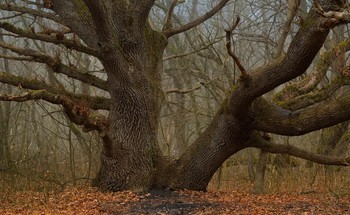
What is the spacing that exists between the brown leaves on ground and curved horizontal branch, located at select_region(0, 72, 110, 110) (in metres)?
1.46

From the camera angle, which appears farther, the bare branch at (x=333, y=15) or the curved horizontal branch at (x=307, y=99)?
the curved horizontal branch at (x=307, y=99)

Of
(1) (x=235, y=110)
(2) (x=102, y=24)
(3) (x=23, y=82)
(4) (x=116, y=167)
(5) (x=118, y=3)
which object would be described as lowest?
(4) (x=116, y=167)

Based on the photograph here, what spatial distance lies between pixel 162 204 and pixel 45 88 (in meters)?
2.94

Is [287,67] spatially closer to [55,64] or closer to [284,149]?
[284,149]

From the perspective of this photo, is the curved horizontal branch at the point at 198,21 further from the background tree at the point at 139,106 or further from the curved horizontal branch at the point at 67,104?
the curved horizontal branch at the point at 67,104

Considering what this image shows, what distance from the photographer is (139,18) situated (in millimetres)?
8656

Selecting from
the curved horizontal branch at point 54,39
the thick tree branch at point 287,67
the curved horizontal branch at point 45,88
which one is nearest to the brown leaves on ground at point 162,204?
the thick tree branch at point 287,67

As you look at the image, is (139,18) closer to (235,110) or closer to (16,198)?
(235,110)

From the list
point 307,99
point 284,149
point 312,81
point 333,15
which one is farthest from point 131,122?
point 333,15

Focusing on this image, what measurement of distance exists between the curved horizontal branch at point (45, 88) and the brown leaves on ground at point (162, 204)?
4.80 feet

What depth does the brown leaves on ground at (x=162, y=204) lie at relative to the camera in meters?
6.66

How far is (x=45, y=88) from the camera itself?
8633 mm

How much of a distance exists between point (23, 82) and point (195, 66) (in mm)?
6178

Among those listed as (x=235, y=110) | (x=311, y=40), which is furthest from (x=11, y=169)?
(x=311, y=40)
